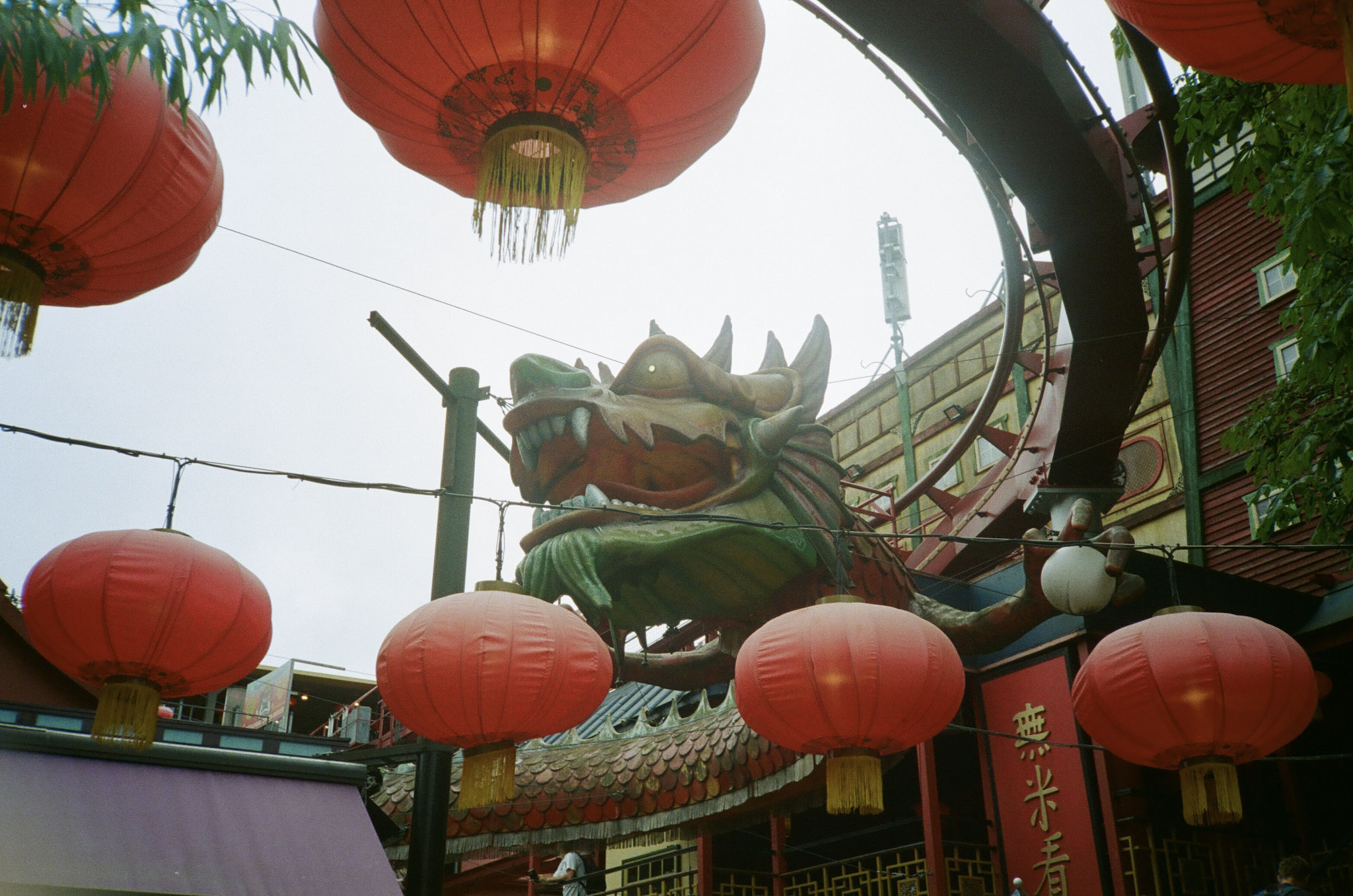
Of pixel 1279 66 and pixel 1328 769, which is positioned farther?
pixel 1328 769

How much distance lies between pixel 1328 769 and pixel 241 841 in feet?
31.8

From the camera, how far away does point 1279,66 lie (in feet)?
11.9

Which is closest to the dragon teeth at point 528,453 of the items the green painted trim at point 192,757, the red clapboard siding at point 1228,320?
the green painted trim at point 192,757

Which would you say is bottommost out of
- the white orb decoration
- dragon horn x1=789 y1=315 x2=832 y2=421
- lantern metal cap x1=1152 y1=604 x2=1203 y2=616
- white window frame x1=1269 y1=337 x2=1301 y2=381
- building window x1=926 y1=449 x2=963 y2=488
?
lantern metal cap x1=1152 y1=604 x2=1203 y2=616

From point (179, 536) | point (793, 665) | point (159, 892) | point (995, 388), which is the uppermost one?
point (995, 388)

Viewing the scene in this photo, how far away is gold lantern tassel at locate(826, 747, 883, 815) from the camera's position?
6387mm

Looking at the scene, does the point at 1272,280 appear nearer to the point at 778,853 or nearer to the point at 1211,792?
the point at 778,853

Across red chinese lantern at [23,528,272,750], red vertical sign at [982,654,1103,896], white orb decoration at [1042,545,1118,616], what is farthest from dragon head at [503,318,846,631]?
red chinese lantern at [23,528,272,750]

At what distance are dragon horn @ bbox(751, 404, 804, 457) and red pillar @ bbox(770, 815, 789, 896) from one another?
3.42 m

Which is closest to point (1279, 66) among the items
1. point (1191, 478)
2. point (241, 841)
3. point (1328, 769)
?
point (241, 841)

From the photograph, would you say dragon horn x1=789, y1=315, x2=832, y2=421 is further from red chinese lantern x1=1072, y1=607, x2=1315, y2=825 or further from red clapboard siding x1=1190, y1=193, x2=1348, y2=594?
red clapboard siding x1=1190, y1=193, x2=1348, y2=594

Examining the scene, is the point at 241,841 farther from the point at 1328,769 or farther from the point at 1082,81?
the point at 1328,769

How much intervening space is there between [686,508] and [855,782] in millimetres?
3013

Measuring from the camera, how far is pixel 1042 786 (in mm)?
9320
